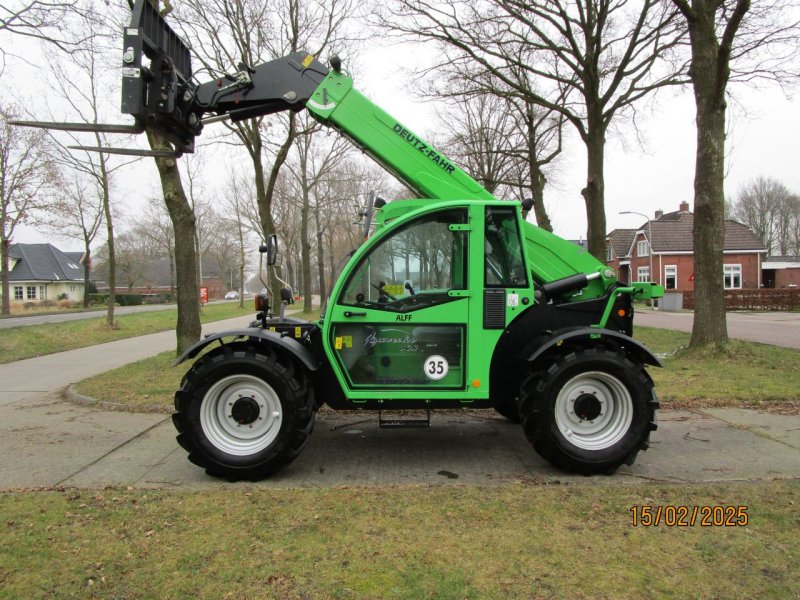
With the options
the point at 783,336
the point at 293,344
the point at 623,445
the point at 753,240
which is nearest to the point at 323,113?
the point at 293,344

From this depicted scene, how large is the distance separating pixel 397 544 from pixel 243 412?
75.0 inches

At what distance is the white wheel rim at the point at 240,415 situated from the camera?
449 cm

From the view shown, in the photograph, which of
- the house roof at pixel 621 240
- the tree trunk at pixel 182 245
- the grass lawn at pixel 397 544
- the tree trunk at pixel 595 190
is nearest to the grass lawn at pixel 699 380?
the tree trunk at pixel 182 245

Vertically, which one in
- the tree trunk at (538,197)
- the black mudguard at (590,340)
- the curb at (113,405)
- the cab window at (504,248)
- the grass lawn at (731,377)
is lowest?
the curb at (113,405)

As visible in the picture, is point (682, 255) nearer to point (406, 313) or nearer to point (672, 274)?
point (672, 274)

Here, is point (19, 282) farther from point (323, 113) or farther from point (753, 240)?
point (753, 240)

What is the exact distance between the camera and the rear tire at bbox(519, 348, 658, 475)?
443 centimetres

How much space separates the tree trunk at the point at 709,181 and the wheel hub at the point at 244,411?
28.4 ft

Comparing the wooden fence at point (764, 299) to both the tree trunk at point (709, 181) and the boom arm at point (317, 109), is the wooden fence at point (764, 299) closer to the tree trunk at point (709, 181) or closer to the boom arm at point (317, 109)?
the tree trunk at point (709, 181)

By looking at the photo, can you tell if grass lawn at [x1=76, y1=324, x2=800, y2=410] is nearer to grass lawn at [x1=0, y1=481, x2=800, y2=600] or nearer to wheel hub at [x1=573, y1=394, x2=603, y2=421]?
wheel hub at [x1=573, y1=394, x2=603, y2=421]

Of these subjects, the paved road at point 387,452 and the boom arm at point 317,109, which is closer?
the paved road at point 387,452

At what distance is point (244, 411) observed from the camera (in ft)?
14.8
